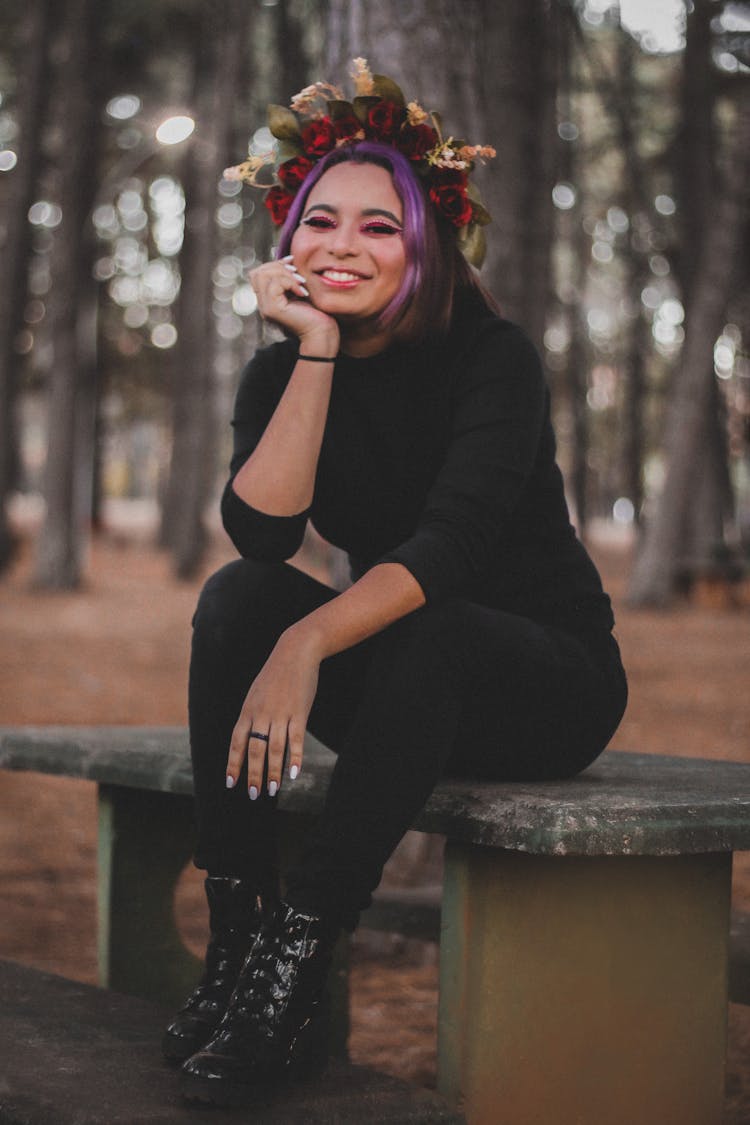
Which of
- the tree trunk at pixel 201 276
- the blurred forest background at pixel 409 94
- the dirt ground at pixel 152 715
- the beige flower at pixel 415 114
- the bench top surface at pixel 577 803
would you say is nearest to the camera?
the bench top surface at pixel 577 803

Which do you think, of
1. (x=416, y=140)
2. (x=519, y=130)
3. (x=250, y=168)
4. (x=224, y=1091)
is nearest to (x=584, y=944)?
(x=224, y=1091)

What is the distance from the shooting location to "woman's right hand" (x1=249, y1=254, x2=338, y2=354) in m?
2.89

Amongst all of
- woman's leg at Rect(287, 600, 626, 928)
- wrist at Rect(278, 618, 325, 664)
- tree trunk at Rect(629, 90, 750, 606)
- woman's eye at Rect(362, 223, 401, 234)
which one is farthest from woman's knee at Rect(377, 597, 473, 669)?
tree trunk at Rect(629, 90, 750, 606)

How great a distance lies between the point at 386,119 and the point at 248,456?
832 millimetres

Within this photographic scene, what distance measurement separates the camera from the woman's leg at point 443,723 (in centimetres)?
231

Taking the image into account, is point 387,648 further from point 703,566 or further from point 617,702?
point 703,566

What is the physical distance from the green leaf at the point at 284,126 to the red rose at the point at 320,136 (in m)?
0.06

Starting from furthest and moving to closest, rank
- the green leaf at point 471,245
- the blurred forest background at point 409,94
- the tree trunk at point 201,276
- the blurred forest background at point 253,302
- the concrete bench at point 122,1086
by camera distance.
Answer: the tree trunk at point 201,276 → the blurred forest background at point 409,94 → the blurred forest background at point 253,302 → the green leaf at point 471,245 → the concrete bench at point 122,1086

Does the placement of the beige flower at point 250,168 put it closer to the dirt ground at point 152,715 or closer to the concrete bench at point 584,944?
the concrete bench at point 584,944

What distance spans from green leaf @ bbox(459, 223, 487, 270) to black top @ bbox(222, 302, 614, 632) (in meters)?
0.16

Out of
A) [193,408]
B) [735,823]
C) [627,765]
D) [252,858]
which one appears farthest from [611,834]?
[193,408]

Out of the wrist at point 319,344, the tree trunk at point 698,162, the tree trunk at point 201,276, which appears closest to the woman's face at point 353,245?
the wrist at point 319,344

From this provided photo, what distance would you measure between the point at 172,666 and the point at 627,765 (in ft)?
27.0

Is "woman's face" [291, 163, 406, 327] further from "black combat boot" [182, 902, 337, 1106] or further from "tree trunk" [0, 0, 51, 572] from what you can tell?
"tree trunk" [0, 0, 51, 572]
